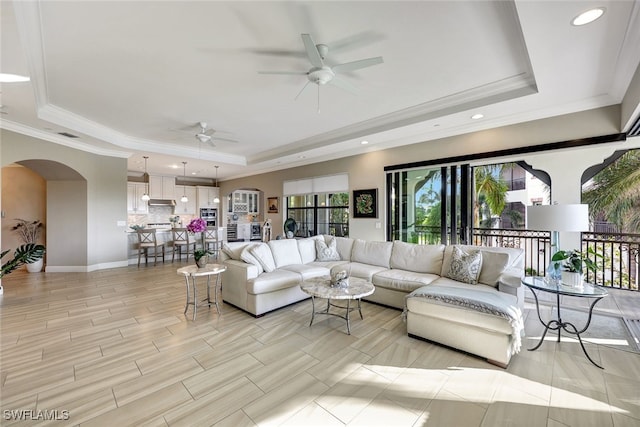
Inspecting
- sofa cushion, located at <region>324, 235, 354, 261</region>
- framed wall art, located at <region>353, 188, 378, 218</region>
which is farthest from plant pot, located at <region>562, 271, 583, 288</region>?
framed wall art, located at <region>353, 188, 378, 218</region>

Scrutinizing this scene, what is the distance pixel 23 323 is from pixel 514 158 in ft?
23.2

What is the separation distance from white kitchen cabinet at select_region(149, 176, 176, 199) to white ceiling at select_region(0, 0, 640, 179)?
421cm

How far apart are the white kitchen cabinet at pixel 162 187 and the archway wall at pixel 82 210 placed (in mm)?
2963

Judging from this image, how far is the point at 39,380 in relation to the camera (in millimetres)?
2158

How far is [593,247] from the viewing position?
4.36 m

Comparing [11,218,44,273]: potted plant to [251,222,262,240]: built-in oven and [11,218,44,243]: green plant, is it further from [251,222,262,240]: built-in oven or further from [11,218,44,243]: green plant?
[251,222,262,240]: built-in oven

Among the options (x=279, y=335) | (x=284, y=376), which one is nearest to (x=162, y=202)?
(x=279, y=335)

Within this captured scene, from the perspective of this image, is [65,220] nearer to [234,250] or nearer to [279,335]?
[234,250]

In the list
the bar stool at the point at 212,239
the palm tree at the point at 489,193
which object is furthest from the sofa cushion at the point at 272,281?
the bar stool at the point at 212,239

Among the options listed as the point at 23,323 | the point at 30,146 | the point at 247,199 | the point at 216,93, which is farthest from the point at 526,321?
the point at 247,199

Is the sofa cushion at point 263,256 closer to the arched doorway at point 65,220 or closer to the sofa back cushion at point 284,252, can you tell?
the sofa back cushion at point 284,252

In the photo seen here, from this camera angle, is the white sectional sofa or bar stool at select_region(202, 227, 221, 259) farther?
bar stool at select_region(202, 227, 221, 259)

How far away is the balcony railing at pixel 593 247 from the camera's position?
412cm

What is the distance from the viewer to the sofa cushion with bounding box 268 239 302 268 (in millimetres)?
4238
